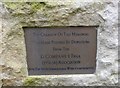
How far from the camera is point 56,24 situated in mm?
1710

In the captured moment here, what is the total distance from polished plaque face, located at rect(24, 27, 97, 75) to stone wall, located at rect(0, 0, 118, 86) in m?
0.04

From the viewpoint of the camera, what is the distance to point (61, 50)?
5.84 ft

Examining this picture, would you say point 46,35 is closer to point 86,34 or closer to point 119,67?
point 86,34

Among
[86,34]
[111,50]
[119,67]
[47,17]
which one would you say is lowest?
[119,67]

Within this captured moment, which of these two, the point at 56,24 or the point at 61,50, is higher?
the point at 56,24

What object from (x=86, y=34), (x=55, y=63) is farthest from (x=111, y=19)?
(x=55, y=63)

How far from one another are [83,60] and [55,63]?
0.63 ft

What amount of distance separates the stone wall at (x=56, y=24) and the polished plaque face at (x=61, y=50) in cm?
4

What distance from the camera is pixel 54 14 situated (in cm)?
168

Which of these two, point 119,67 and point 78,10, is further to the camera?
point 119,67

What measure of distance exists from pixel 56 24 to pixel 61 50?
0.61ft

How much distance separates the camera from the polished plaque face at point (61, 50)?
5.70ft

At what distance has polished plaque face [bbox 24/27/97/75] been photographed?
1.74 m

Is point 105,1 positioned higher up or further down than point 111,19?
higher up
